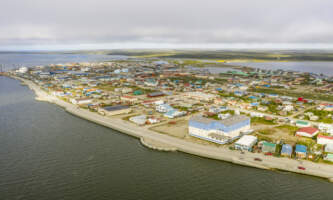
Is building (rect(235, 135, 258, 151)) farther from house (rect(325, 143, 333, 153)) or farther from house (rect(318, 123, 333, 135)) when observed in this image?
house (rect(318, 123, 333, 135))

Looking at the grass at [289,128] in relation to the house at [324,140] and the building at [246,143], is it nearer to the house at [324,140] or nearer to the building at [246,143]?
the house at [324,140]

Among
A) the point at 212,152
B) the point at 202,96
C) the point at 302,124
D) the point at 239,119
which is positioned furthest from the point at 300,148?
the point at 202,96

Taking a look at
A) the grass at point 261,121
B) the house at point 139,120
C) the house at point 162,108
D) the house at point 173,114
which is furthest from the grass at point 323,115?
the house at point 139,120

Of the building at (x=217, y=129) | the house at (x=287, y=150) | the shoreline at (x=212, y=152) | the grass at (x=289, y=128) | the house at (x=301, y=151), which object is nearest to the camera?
the shoreline at (x=212, y=152)

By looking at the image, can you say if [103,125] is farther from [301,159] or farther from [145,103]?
[301,159]

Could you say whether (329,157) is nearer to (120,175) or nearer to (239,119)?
(239,119)

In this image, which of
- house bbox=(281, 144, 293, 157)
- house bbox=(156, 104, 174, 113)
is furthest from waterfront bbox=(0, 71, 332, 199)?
house bbox=(156, 104, 174, 113)
